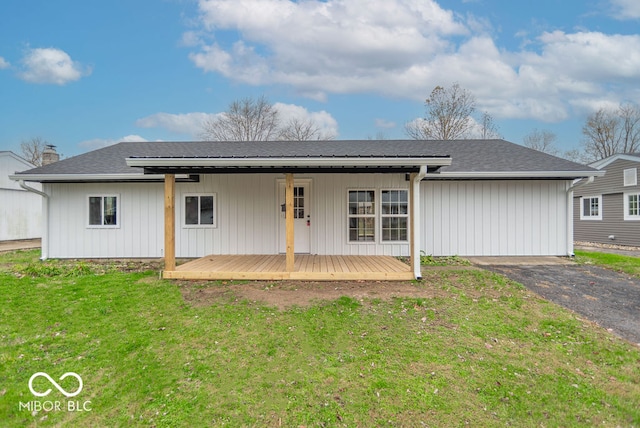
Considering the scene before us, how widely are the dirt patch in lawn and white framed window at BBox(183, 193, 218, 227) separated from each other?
9.26ft

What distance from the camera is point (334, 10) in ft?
40.5

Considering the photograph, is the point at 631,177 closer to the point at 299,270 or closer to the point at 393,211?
the point at 393,211

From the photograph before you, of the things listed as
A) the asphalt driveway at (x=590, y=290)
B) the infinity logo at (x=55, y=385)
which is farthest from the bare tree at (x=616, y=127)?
the infinity logo at (x=55, y=385)

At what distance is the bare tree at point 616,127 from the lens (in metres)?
23.8

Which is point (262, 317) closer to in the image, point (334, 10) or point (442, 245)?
point (442, 245)

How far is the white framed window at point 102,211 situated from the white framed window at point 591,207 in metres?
17.8

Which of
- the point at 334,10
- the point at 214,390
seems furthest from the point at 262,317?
the point at 334,10

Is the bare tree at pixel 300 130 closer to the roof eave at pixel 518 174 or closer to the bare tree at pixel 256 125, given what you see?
the bare tree at pixel 256 125

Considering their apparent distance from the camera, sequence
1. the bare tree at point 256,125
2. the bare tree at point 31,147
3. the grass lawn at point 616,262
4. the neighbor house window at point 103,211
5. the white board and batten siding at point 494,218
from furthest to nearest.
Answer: the bare tree at point 31,147
the bare tree at point 256,125
the neighbor house window at point 103,211
the white board and batten siding at point 494,218
the grass lawn at point 616,262

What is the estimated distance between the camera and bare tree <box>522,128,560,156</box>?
2384 cm

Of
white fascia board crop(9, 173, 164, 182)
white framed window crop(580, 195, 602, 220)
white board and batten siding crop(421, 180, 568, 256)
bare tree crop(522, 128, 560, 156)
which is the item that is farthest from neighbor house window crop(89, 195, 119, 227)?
bare tree crop(522, 128, 560, 156)

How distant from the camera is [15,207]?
13.1 meters

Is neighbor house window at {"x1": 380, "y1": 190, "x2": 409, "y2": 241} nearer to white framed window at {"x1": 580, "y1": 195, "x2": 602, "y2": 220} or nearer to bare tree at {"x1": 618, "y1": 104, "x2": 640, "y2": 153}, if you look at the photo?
white framed window at {"x1": 580, "y1": 195, "x2": 602, "y2": 220}

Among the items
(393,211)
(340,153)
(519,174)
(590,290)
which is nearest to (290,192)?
(393,211)
